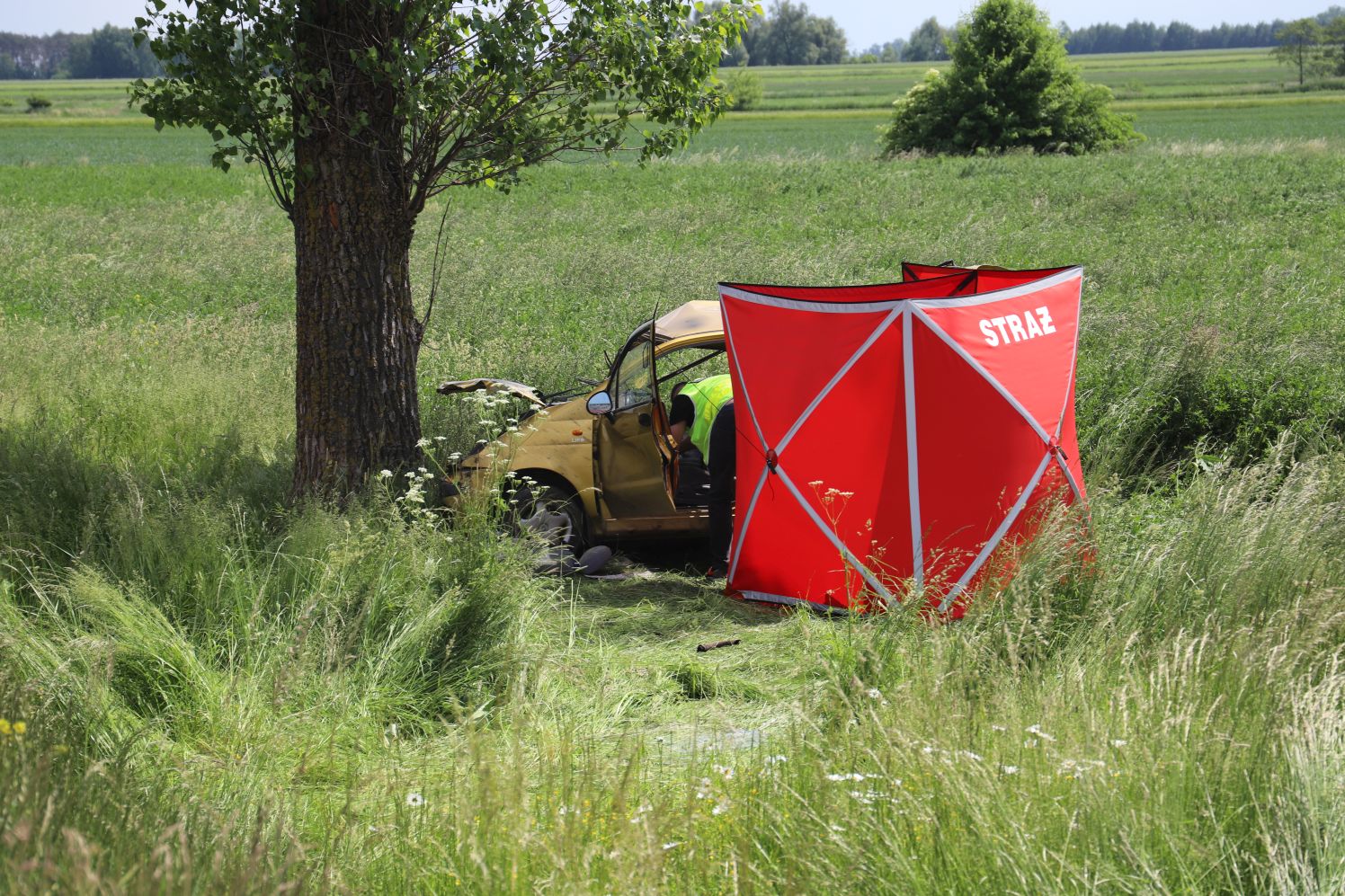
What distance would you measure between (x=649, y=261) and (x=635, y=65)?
382 inches

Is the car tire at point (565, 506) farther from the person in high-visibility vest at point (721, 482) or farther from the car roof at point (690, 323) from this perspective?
the car roof at point (690, 323)

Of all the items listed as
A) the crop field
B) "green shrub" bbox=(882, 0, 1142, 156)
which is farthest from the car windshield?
"green shrub" bbox=(882, 0, 1142, 156)

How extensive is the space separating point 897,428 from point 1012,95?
3282cm

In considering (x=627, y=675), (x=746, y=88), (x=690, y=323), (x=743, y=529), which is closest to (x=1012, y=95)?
(x=690, y=323)

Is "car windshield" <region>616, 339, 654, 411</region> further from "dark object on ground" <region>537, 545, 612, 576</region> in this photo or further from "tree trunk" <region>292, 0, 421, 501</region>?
"tree trunk" <region>292, 0, 421, 501</region>

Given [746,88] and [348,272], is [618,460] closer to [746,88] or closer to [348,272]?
[348,272]

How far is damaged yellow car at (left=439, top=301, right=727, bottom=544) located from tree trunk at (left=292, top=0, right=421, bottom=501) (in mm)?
713

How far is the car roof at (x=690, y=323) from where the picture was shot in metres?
8.43

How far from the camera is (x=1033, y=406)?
6812 millimetres

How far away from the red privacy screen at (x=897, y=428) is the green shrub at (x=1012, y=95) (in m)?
31.1

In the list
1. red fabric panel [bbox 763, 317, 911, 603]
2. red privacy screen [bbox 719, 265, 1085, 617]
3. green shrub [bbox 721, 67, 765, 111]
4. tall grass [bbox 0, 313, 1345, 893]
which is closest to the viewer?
tall grass [bbox 0, 313, 1345, 893]

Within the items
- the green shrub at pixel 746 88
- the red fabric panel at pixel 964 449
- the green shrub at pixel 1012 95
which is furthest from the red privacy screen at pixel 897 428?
the green shrub at pixel 746 88

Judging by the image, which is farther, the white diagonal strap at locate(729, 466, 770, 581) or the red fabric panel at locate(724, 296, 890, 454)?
the white diagonal strap at locate(729, 466, 770, 581)

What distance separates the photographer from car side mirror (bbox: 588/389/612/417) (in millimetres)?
7836
